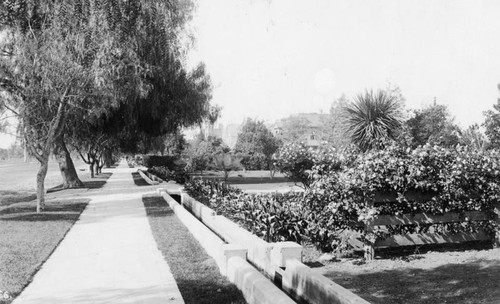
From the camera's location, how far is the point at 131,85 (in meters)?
15.4

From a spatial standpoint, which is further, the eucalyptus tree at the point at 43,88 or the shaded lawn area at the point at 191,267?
the eucalyptus tree at the point at 43,88

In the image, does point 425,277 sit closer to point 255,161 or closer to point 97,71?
point 97,71

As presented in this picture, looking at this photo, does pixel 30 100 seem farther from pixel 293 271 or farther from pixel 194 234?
pixel 293 271

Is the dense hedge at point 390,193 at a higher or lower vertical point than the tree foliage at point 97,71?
lower

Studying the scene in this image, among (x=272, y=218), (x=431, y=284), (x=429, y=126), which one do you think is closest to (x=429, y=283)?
(x=431, y=284)

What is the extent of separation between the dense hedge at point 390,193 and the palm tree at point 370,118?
32.3ft

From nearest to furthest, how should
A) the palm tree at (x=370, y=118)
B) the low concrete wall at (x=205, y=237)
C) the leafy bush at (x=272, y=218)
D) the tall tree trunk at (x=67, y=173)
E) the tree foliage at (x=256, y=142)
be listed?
the low concrete wall at (x=205, y=237), the leafy bush at (x=272, y=218), the palm tree at (x=370, y=118), the tall tree trunk at (x=67, y=173), the tree foliage at (x=256, y=142)

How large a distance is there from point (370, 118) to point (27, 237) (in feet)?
43.2

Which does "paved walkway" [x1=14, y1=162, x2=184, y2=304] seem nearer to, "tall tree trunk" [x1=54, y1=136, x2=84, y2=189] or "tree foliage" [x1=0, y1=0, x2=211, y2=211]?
"tree foliage" [x1=0, y1=0, x2=211, y2=211]

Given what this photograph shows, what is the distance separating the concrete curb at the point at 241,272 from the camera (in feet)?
13.5

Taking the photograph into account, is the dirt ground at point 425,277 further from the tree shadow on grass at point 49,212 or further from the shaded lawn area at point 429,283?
the tree shadow on grass at point 49,212

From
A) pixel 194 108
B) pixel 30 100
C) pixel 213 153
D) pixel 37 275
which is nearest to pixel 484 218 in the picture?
pixel 37 275

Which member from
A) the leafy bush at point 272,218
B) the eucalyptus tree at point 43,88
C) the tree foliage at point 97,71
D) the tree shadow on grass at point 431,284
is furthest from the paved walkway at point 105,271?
the eucalyptus tree at point 43,88

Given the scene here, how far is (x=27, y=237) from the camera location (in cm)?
881
